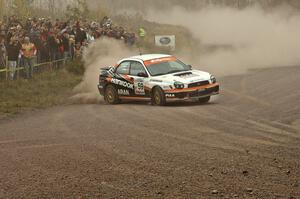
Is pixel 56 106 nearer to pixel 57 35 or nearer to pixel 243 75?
pixel 57 35

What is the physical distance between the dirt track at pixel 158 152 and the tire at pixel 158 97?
0.50 metres

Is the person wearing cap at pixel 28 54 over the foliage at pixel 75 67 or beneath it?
over

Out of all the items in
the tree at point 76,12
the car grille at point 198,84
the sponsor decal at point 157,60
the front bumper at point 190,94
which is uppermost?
the tree at point 76,12

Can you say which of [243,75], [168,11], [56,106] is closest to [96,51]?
[243,75]

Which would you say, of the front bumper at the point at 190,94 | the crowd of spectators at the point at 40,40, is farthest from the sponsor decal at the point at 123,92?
the crowd of spectators at the point at 40,40

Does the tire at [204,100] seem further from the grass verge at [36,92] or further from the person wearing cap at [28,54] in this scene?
the person wearing cap at [28,54]

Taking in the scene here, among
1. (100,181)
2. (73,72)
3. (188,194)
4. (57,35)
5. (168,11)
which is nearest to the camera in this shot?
(188,194)

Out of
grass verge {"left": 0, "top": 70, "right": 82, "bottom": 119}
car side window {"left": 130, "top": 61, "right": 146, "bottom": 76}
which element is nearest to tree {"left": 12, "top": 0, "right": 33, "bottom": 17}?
grass verge {"left": 0, "top": 70, "right": 82, "bottom": 119}

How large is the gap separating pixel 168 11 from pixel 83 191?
207 ft

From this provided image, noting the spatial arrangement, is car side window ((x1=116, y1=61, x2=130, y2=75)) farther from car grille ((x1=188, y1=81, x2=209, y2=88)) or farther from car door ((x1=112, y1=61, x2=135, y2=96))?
car grille ((x1=188, y1=81, x2=209, y2=88))

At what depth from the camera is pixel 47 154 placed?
10.9 meters

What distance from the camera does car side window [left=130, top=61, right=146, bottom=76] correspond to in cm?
1867

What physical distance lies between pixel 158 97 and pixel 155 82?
421 mm

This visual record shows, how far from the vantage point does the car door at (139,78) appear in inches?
720
